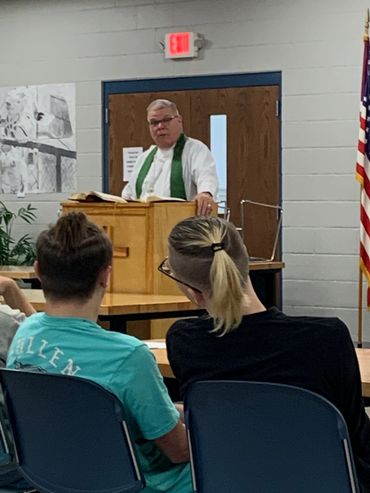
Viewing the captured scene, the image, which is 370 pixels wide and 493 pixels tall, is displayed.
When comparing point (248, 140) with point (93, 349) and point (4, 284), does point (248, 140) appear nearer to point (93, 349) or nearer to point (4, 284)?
point (4, 284)

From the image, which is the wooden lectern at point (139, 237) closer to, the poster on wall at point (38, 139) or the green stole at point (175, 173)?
the green stole at point (175, 173)

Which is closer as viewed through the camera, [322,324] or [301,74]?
[322,324]

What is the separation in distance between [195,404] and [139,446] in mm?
362

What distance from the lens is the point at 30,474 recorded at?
203cm

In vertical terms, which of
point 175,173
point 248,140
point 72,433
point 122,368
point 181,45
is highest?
point 181,45

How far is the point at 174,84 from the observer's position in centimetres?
705

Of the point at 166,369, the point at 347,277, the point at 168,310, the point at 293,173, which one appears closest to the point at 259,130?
the point at 293,173

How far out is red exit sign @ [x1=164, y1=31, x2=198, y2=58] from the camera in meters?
6.88

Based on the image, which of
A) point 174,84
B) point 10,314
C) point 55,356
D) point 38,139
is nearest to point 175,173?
point 174,84

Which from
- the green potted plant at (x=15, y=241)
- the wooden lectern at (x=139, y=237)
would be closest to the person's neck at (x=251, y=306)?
the wooden lectern at (x=139, y=237)

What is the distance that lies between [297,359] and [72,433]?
521 millimetres

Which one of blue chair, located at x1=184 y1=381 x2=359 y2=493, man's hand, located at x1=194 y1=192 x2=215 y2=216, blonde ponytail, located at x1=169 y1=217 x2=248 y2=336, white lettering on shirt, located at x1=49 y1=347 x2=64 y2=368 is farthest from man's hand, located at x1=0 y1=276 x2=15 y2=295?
man's hand, located at x1=194 y1=192 x2=215 y2=216

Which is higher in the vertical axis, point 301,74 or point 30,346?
point 301,74

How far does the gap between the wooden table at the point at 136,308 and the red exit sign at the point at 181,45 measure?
3487mm
